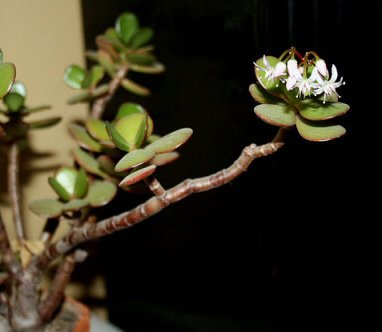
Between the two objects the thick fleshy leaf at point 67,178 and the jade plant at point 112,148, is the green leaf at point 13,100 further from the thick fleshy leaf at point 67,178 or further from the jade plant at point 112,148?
Answer: the thick fleshy leaf at point 67,178

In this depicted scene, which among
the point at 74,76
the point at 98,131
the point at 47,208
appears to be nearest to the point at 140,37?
the point at 74,76

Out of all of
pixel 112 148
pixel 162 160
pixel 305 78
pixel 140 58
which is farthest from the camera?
pixel 140 58

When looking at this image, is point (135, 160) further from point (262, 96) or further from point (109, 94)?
point (109, 94)

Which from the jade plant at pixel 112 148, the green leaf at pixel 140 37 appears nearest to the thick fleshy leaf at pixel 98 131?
the jade plant at pixel 112 148

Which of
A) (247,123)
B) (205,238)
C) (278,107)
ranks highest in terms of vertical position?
(278,107)

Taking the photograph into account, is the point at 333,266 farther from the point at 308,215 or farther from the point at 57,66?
the point at 57,66

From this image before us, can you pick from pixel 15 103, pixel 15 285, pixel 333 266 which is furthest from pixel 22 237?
pixel 333 266

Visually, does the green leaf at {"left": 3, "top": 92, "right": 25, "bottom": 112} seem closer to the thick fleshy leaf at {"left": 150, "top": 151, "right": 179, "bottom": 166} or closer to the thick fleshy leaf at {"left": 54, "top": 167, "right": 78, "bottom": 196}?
the thick fleshy leaf at {"left": 54, "top": 167, "right": 78, "bottom": 196}
